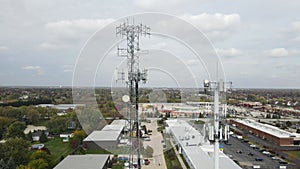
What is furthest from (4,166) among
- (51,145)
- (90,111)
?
(51,145)

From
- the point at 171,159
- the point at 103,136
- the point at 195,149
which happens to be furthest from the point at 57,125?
the point at 195,149

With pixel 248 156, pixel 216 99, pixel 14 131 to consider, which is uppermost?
pixel 216 99

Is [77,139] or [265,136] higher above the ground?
[77,139]

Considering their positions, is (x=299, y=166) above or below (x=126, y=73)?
below

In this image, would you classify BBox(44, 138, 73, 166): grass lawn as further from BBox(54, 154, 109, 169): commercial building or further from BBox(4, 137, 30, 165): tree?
BBox(54, 154, 109, 169): commercial building

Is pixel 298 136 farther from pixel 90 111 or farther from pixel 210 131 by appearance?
pixel 210 131

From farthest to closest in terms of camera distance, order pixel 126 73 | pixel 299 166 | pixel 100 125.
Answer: pixel 100 125, pixel 299 166, pixel 126 73

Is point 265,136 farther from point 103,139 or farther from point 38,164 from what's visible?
point 38,164
